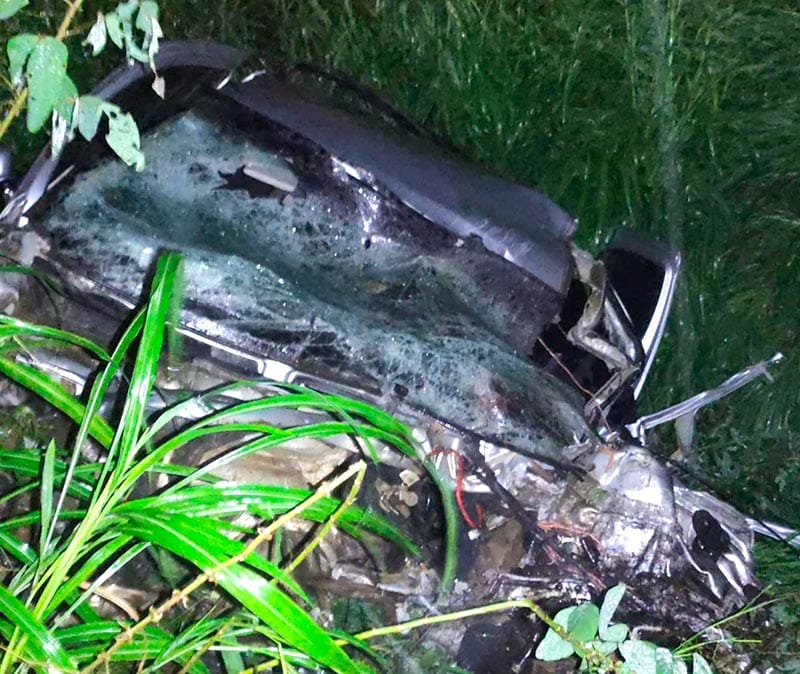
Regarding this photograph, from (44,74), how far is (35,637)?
702 millimetres

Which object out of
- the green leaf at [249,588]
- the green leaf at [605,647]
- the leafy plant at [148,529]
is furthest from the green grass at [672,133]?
the green leaf at [249,588]

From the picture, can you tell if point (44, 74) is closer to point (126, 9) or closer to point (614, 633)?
point (126, 9)

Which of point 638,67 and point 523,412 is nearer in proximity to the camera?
point 523,412

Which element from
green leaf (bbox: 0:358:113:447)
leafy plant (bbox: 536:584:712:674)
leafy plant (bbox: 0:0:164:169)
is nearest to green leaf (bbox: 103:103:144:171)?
leafy plant (bbox: 0:0:164:169)

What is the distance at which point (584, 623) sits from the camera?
1181mm

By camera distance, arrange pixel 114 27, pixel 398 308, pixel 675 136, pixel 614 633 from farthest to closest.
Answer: pixel 675 136
pixel 398 308
pixel 614 633
pixel 114 27

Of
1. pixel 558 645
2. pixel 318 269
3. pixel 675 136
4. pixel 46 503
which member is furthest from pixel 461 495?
pixel 675 136

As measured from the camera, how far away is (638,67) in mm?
2895

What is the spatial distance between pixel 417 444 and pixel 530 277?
0.60 meters

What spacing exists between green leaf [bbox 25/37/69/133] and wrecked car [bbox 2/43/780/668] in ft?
1.71

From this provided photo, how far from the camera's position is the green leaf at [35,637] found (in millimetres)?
954

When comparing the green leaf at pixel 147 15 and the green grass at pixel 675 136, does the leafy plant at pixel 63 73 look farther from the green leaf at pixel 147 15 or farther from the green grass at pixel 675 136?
the green grass at pixel 675 136

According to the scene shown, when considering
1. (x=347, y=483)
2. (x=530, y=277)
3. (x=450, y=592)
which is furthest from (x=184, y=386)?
(x=530, y=277)

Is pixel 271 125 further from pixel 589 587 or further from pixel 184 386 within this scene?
pixel 589 587
